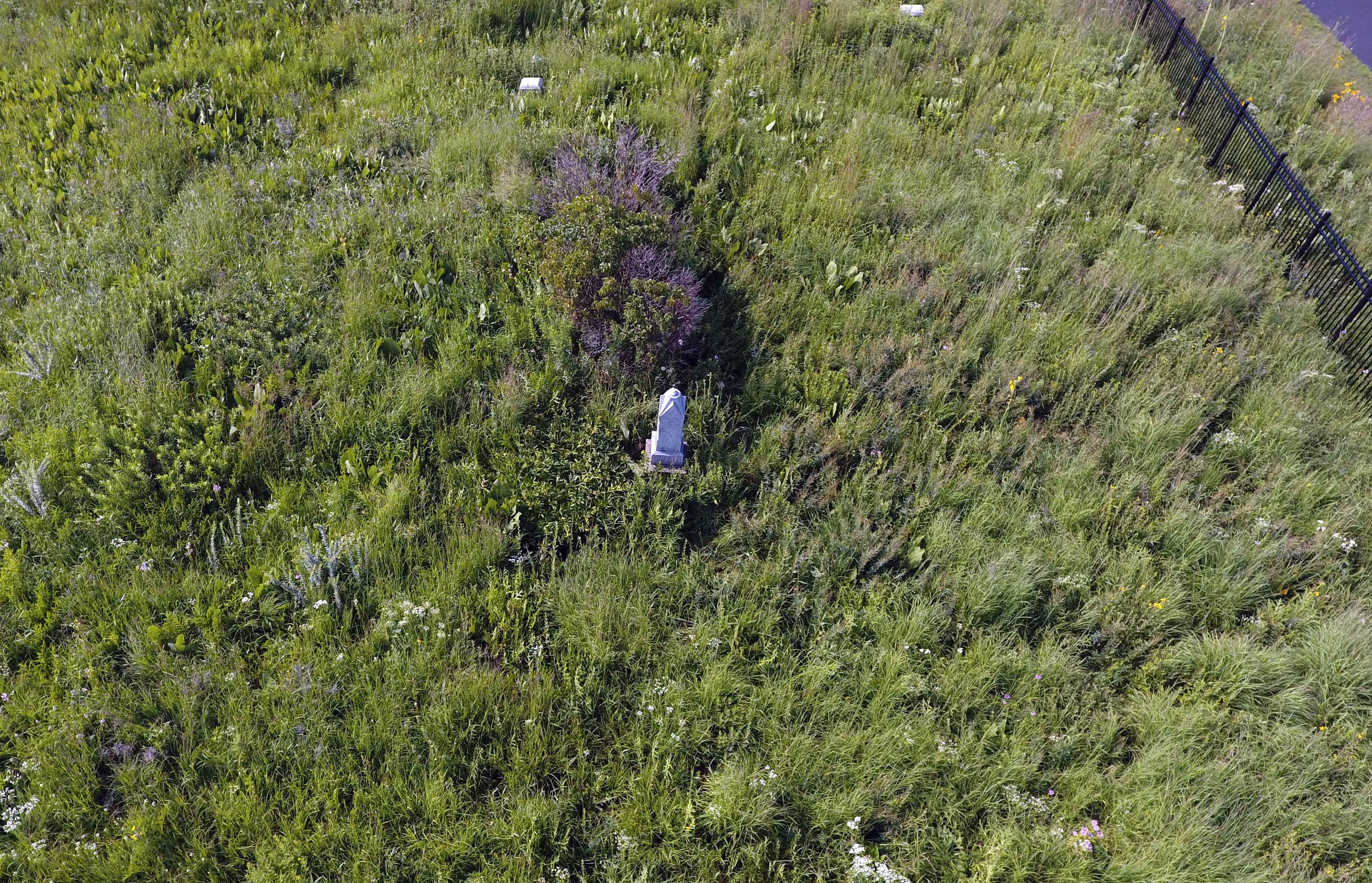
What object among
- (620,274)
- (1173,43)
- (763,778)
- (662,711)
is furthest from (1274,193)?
(662,711)

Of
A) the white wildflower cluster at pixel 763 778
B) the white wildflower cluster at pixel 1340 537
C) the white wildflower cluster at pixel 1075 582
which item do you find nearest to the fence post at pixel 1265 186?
the white wildflower cluster at pixel 1340 537

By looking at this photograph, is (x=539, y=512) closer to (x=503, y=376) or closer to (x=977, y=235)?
(x=503, y=376)

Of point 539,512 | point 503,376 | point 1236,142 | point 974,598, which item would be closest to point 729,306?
point 503,376

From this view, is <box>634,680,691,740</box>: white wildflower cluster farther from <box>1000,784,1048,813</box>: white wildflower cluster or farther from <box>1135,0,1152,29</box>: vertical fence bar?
<box>1135,0,1152,29</box>: vertical fence bar

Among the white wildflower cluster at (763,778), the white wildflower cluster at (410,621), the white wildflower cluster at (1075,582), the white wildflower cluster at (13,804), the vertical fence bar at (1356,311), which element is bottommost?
the white wildflower cluster at (13,804)

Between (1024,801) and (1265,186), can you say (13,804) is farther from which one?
(1265,186)

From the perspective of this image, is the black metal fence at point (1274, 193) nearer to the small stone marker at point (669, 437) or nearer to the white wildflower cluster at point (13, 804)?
the small stone marker at point (669, 437)

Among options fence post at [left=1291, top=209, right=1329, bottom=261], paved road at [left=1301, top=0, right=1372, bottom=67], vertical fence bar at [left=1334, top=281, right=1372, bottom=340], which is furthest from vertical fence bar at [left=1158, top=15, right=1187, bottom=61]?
vertical fence bar at [left=1334, top=281, right=1372, bottom=340]
